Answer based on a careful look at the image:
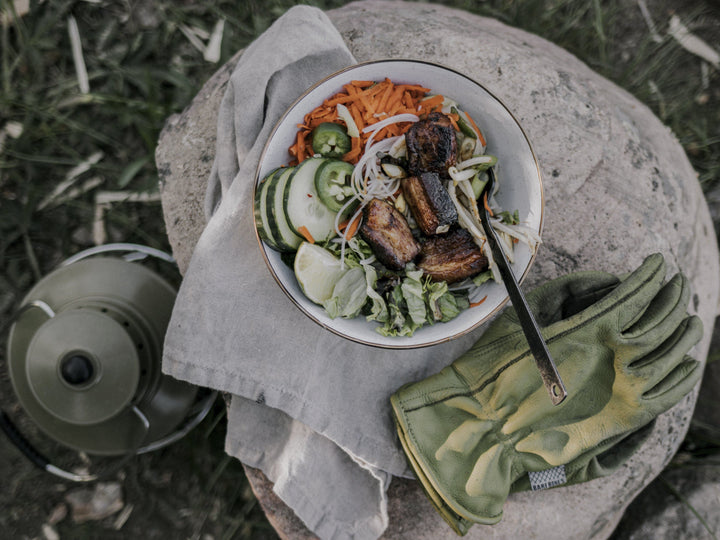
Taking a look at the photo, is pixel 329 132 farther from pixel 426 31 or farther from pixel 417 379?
pixel 417 379

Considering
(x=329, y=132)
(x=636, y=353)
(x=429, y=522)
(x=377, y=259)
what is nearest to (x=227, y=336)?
(x=377, y=259)

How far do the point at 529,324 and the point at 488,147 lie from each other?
2.51 feet

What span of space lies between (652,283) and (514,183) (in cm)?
70

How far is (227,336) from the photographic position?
2.56 metres

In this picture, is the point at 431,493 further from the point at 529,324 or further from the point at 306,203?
the point at 306,203

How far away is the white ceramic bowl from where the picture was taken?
2.26m

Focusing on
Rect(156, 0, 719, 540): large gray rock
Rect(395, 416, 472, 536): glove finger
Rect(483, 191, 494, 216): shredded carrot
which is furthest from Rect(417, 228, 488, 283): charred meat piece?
Rect(395, 416, 472, 536): glove finger

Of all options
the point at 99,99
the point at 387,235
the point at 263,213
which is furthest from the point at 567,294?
the point at 99,99

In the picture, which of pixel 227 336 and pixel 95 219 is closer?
pixel 227 336

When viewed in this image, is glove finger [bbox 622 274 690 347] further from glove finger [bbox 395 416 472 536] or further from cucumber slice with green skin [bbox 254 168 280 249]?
cucumber slice with green skin [bbox 254 168 280 249]

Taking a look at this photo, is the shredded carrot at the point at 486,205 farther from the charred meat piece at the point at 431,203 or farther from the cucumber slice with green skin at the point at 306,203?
the cucumber slice with green skin at the point at 306,203

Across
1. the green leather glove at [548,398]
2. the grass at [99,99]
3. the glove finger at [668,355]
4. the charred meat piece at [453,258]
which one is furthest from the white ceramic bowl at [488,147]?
the grass at [99,99]

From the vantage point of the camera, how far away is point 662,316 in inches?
93.6

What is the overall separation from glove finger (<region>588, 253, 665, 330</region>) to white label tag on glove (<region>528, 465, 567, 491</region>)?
0.70 metres
